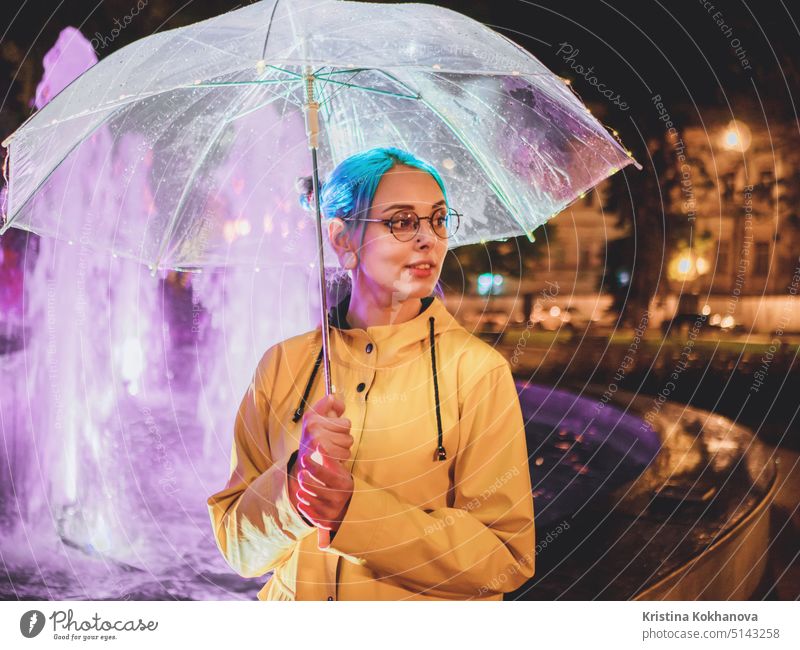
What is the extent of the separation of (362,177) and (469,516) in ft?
2.90

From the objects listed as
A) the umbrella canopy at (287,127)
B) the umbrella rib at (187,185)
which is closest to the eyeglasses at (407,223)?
the umbrella canopy at (287,127)

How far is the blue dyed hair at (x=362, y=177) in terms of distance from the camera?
1962mm

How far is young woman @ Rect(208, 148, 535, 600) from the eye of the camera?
1896 millimetres

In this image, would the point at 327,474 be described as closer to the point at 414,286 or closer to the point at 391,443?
the point at 391,443

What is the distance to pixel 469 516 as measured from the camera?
1.91m

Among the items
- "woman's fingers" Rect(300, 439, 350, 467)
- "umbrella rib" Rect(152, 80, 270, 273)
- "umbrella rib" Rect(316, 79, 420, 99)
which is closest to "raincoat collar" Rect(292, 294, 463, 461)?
"woman's fingers" Rect(300, 439, 350, 467)

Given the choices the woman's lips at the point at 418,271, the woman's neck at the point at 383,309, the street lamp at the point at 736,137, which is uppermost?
the street lamp at the point at 736,137

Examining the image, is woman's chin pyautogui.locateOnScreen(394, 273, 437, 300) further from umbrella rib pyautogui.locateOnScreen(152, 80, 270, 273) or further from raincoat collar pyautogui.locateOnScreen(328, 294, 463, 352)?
umbrella rib pyautogui.locateOnScreen(152, 80, 270, 273)

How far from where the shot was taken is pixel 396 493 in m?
1.97

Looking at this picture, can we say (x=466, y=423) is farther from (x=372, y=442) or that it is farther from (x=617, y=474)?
(x=617, y=474)

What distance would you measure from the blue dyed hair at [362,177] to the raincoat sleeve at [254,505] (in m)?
0.46

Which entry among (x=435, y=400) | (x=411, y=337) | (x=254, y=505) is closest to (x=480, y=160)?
(x=411, y=337)

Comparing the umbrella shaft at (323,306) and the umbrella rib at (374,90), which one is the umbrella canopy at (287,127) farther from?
the umbrella shaft at (323,306)

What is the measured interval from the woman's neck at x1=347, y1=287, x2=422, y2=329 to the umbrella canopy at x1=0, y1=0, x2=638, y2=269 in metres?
0.38
